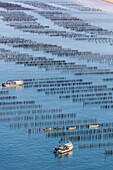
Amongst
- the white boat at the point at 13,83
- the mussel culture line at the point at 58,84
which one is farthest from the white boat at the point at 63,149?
the white boat at the point at 13,83

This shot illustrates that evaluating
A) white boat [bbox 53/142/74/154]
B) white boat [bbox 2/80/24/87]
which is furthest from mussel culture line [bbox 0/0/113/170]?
white boat [bbox 53/142/74/154]

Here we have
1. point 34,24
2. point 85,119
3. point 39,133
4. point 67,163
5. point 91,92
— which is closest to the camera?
point 67,163

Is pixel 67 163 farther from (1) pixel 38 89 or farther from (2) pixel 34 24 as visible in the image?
(2) pixel 34 24

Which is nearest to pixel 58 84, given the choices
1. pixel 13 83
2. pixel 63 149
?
pixel 13 83

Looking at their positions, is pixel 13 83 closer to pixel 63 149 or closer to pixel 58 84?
pixel 58 84

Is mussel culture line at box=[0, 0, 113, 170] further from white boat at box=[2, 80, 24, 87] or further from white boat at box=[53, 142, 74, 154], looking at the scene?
white boat at box=[53, 142, 74, 154]

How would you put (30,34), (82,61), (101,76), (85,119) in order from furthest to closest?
(30,34)
(82,61)
(101,76)
(85,119)

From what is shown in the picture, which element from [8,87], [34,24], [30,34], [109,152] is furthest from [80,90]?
[34,24]

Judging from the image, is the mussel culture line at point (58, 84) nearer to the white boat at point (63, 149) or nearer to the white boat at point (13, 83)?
the white boat at point (13, 83)
